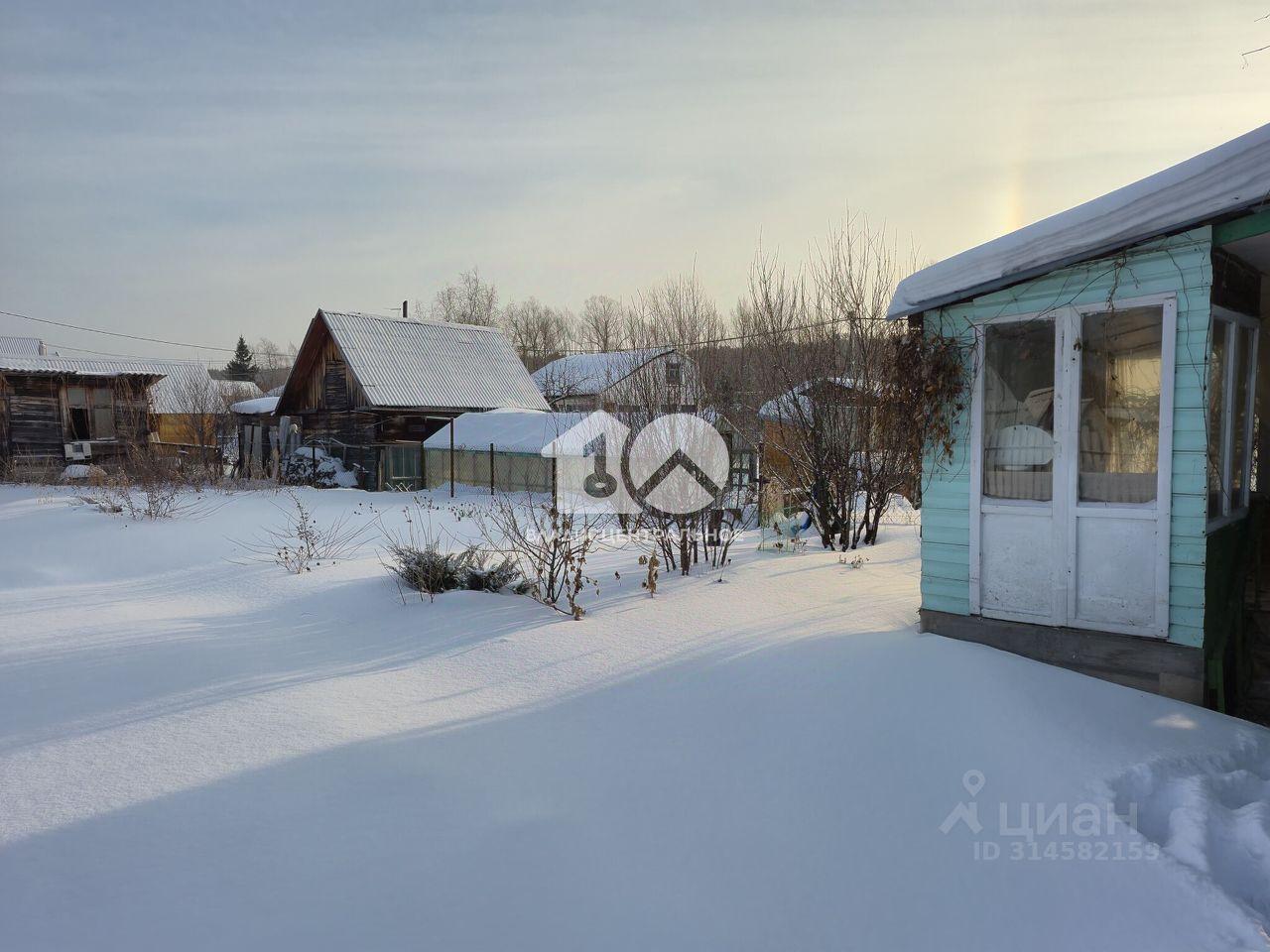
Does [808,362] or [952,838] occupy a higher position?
[808,362]

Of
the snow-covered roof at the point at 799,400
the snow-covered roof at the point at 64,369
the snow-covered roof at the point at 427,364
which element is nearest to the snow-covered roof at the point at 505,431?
the snow-covered roof at the point at 427,364

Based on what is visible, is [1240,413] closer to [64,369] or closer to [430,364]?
[430,364]

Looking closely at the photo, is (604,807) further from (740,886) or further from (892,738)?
(892,738)

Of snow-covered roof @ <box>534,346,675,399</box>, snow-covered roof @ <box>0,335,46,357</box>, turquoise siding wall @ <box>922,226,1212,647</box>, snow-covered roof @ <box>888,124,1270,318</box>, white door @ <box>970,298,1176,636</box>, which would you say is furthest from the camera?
snow-covered roof @ <box>0,335,46,357</box>

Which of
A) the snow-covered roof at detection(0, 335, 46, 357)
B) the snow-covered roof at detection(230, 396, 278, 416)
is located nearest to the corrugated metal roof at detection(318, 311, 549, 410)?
the snow-covered roof at detection(230, 396, 278, 416)

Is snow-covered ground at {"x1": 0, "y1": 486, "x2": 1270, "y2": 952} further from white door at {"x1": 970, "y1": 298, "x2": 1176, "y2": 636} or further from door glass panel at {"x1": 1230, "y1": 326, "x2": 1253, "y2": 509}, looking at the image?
door glass panel at {"x1": 1230, "y1": 326, "x2": 1253, "y2": 509}

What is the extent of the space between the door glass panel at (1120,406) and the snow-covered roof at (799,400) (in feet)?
17.1

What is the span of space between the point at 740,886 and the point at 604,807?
2.52 ft

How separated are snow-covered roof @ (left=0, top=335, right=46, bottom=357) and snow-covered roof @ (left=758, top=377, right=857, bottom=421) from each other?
45905mm

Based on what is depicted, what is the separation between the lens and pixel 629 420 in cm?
977

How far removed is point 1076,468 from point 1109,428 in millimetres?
312

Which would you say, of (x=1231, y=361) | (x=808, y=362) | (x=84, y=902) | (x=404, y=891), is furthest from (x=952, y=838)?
(x=808, y=362)

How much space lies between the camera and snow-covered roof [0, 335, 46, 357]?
139 feet

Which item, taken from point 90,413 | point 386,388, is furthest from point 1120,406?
point 90,413
